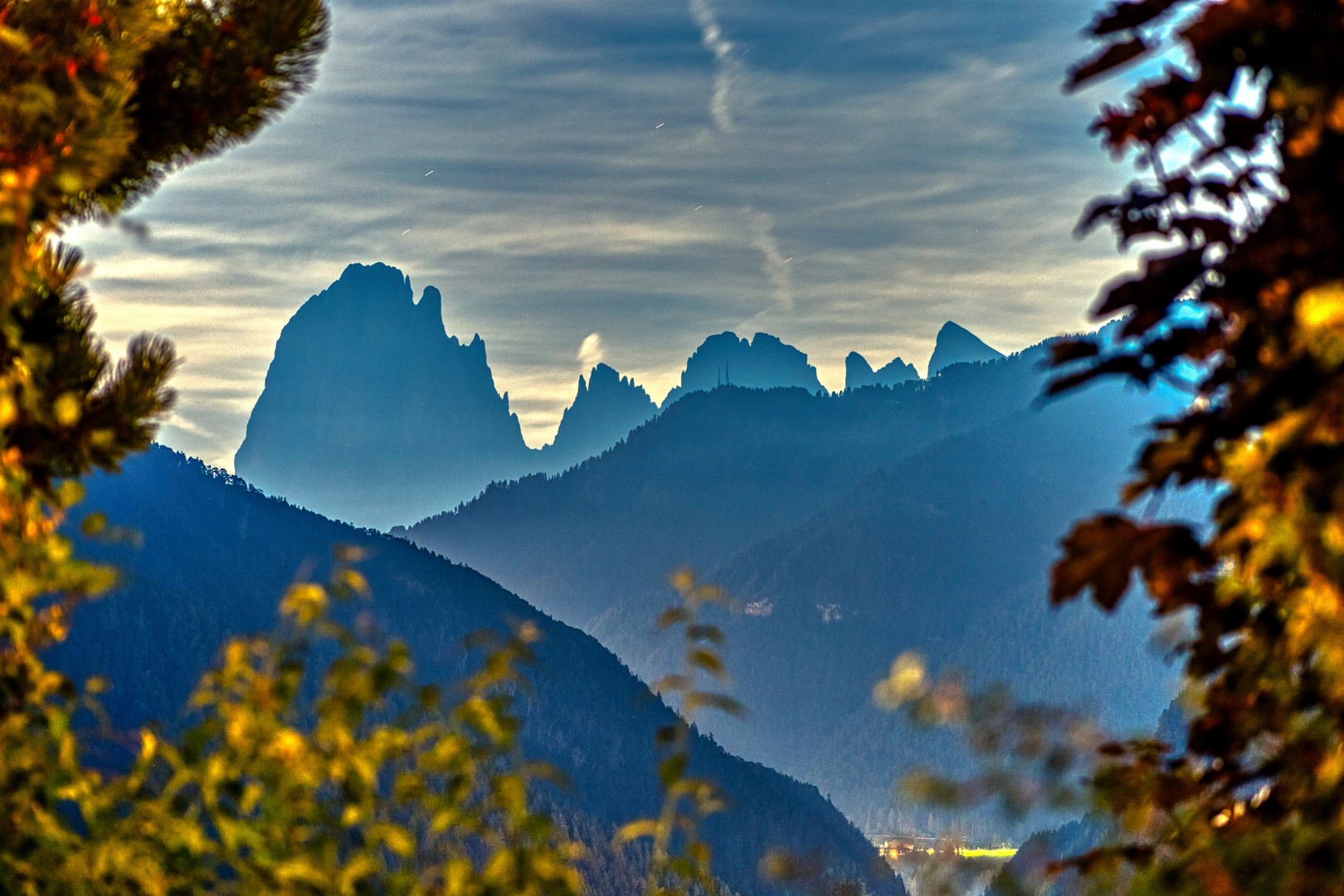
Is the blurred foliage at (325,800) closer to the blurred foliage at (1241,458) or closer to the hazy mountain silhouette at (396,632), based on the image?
the blurred foliage at (1241,458)

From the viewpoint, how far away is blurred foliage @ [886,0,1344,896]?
144 centimetres

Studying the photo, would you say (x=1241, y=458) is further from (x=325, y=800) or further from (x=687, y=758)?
(x=325, y=800)

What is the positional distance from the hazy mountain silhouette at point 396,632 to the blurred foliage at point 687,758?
9836 centimetres

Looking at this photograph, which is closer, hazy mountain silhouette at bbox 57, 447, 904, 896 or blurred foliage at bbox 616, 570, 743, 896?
blurred foliage at bbox 616, 570, 743, 896

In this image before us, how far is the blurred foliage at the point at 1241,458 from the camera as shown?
1.44m

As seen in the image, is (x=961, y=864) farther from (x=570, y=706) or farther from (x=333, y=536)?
(x=333, y=536)

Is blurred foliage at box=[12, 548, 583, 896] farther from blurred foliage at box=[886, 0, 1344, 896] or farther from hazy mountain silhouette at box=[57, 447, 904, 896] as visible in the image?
hazy mountain silhouette at box=[57, 447, 904, 896]

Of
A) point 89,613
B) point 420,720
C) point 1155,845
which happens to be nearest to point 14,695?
point 420,720

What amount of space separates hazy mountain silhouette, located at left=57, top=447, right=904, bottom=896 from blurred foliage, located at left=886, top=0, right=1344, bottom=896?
99.1 meters

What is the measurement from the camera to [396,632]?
10781cm

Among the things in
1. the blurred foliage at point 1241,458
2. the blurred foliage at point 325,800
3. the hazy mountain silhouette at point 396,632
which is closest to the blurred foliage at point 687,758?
the blurred foliage at point 325,800

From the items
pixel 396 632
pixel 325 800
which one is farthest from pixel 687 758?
pixel 396 632

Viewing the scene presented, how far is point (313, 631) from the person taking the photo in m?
2.79

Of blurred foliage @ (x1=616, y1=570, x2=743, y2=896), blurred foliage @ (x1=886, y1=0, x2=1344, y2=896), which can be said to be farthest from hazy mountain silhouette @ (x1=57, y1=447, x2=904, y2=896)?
blurred foliage @ (x1=886, y1=0, x2=1344, y2=896)
